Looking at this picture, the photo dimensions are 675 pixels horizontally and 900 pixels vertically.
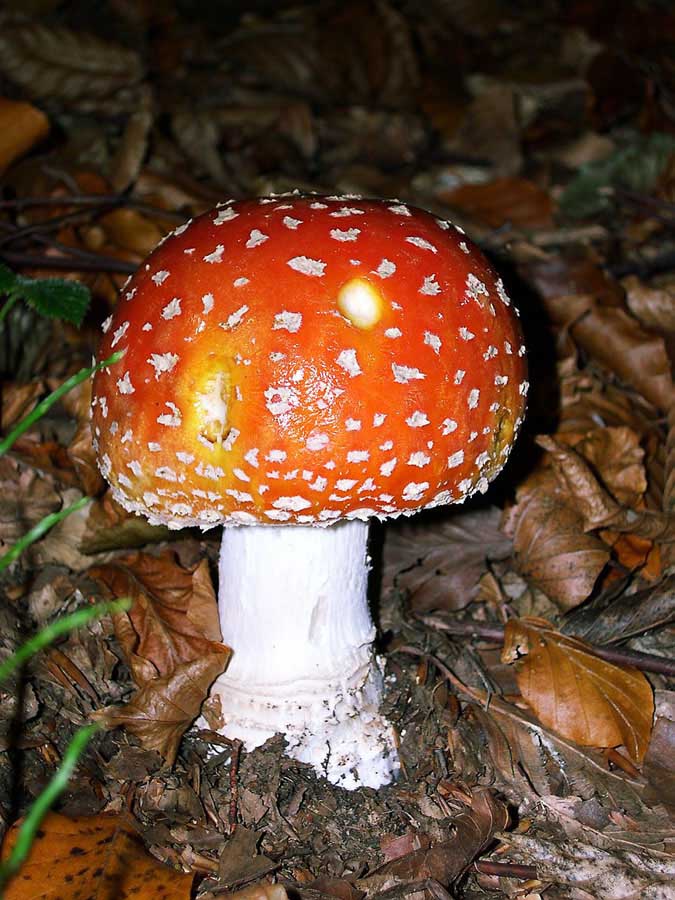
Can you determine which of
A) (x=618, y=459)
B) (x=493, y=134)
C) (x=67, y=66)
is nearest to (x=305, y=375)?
(x=618, y=459)

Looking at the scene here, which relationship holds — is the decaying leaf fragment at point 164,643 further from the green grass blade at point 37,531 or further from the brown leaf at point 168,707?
the green grass blade at point 37,531

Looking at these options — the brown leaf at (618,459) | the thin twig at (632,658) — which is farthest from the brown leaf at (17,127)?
the thin twig at (632,658)

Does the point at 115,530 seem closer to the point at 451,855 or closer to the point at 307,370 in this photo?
the point at 307,370

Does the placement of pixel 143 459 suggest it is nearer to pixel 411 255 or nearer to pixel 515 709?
pixel 411 255

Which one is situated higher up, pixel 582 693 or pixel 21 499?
pixel 21 499

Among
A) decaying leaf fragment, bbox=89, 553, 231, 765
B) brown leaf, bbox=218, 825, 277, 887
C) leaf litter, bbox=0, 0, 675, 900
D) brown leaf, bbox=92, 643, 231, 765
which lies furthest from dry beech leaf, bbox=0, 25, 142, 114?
brown leaf, bbox=218, 825, 277, 887

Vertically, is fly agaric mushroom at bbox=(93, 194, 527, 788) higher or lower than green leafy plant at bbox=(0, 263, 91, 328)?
higher

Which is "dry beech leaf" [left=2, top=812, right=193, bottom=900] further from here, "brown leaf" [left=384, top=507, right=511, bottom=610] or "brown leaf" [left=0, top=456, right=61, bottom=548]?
"brown leaf" [left=384, top=507, right=511, bottom=610]
